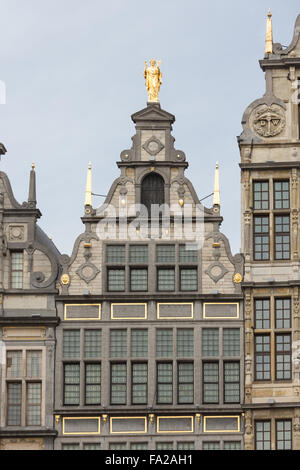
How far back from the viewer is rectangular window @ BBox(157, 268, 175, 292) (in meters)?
63.2

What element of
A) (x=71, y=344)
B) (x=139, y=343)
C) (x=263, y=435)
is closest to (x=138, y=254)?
(x=139, y=343)

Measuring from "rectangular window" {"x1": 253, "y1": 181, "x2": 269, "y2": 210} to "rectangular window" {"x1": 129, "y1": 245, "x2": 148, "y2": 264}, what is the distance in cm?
419

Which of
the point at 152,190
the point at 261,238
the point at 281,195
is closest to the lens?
the point at 261,238

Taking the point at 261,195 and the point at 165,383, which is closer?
the point at 165,383

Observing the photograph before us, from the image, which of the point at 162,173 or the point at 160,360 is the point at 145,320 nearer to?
the point at 160,360

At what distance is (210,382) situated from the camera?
204 feet

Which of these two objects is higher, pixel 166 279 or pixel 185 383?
pixel 166 279

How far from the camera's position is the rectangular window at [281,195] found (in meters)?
63.8

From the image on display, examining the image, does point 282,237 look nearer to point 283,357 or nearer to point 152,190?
point 283,357

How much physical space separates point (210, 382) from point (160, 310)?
3.06m

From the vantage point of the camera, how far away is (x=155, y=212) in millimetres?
63969

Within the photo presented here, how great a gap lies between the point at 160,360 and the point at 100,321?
2.51 metres
